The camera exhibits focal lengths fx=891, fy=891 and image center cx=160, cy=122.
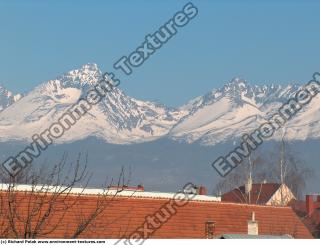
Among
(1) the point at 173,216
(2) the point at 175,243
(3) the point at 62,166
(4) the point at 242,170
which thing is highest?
(4) the point at 242,170

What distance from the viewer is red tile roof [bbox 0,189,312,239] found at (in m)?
34.8

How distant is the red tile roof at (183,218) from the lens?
1368 inches

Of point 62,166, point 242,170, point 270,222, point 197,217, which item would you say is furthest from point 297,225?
point 242,170

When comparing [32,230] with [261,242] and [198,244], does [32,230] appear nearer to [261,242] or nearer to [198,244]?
[198,244]

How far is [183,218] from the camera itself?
4138 centimetres

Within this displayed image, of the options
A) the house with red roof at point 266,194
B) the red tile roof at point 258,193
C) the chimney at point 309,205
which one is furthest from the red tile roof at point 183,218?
the red tile roof at point 258,193

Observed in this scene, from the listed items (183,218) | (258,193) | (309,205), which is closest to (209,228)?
(183,218)

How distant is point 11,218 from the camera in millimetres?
21812

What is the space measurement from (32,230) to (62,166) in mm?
2539

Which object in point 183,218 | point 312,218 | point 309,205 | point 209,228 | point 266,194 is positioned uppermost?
point 266,194

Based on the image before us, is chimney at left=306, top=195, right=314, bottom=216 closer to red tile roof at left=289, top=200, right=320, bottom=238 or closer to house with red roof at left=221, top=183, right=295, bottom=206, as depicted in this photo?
red tile roof at left=289, top=200, right=320, bottom=238

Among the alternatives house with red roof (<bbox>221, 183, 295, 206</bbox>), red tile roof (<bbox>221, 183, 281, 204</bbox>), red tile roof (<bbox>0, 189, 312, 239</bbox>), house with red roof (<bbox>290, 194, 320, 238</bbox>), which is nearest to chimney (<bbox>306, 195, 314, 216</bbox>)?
house with red roof (<bbox>290, 194, 320, 238</bbox>)

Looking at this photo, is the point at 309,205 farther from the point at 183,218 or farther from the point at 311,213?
the point at 183,218

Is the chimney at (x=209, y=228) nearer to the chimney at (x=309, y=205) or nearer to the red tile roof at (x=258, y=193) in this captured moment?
the chimney at (x=309, y=205)
